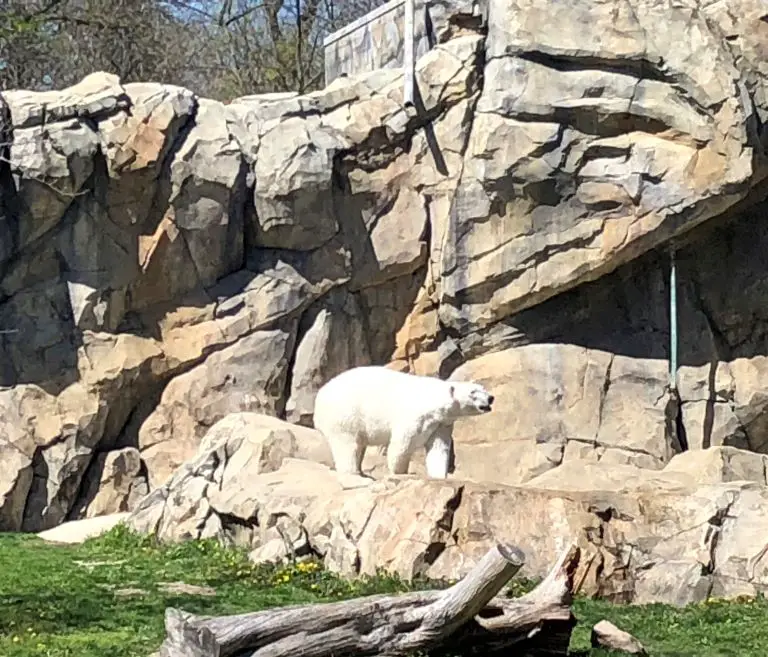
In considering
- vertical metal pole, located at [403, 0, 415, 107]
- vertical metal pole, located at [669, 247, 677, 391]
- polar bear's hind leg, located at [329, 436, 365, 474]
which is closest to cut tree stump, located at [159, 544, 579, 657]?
polar bear's hind leg, located at [329, 436, 365, 474]

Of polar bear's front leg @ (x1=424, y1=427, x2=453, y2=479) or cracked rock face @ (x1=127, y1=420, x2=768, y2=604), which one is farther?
polar bear's front leg @ (x1=424, y1=427, x2=453, y2=479)

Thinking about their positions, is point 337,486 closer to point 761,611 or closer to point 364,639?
point 761,611

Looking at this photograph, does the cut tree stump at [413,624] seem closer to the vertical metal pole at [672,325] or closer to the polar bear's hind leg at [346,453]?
the polar bear's hind leg at [346,453]

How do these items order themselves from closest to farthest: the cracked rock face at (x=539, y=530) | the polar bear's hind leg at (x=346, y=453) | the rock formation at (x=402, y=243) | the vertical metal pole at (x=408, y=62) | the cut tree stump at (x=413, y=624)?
the cut tree stump at (x=413, y=624), the cracked rock face at (x=539, y=530), the polar bear's hind leg at (x=346, y=453), the rock formation at (x=402, y=243), the vertical metal pole at (x=408, y=62)

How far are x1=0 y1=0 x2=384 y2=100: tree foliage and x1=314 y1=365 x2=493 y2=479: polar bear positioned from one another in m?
12.7

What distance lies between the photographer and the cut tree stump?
6547 millimetres

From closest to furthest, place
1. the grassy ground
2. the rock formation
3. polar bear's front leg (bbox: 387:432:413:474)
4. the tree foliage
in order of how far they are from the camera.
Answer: the grassy ground < polar bear's front leg (bbox: 387:432:413:474) < the rock formation < the tree foliage

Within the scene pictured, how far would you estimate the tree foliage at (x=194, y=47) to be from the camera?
83.8 feet

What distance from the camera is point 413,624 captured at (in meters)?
7.16

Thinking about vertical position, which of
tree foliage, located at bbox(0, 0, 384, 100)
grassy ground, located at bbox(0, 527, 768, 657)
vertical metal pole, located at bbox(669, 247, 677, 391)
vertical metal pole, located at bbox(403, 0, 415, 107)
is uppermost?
tree foliage, located at bbox(0, 0, 384, 100)

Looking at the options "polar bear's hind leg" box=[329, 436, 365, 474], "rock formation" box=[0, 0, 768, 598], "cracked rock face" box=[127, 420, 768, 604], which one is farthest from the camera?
"rock formation" box=[0, 0, 768, 598]

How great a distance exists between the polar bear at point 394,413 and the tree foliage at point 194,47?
12.7 meters

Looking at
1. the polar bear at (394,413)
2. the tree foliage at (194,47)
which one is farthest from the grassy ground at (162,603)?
the tree foliage at (194,47)

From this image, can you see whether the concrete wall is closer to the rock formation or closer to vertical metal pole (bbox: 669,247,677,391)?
the rock formation
